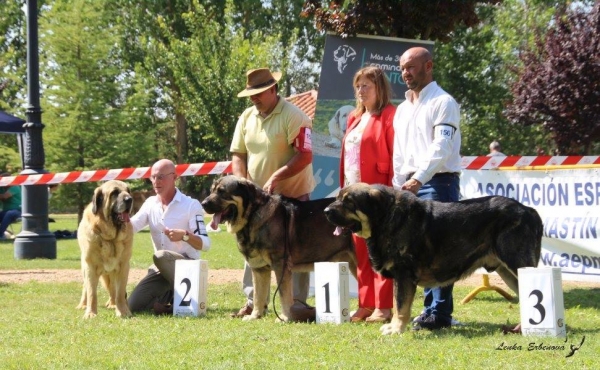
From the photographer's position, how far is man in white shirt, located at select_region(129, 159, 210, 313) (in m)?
7.90

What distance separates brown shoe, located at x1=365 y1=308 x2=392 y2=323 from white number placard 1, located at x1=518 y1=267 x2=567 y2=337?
4.54ft

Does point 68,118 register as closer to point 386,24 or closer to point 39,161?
point 39,161

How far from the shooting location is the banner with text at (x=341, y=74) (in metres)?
9.29

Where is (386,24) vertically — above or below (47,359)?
above

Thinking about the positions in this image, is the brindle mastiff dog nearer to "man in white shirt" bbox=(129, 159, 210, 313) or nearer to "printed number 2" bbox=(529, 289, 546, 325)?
"man in white shirt" bbox=(129, 159, 210, 313)

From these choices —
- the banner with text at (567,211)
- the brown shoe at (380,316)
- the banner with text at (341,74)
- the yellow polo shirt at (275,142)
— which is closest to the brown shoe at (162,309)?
the yellow polo shirt at (275,142)

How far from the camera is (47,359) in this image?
536 centimetres

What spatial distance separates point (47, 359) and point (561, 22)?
58.0ft

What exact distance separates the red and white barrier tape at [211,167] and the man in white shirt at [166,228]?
292cm

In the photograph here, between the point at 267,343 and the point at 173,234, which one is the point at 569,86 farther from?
the point at 267,343

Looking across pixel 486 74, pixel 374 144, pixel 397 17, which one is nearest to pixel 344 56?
pixel 397 17

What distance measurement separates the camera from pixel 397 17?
9.89m

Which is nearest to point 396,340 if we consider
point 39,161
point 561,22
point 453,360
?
point 453,360

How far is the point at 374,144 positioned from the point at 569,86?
13.7 meters
